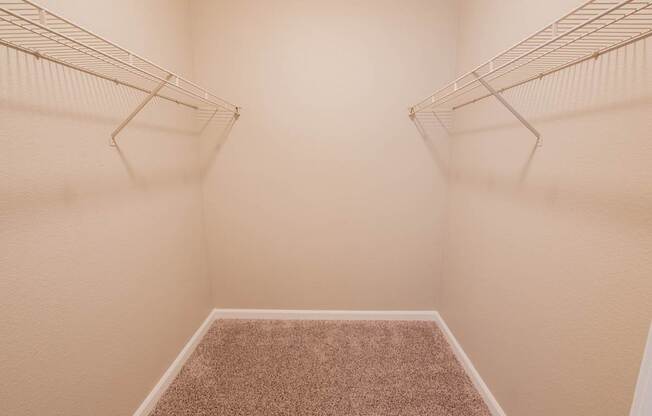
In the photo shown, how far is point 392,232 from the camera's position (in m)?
2.04

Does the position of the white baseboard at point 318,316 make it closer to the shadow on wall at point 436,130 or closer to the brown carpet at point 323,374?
the brown carpet at point 323,374

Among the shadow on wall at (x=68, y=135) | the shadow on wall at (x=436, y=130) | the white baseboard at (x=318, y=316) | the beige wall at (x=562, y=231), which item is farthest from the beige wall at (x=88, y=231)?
the beige wall at (x=562, y=231)

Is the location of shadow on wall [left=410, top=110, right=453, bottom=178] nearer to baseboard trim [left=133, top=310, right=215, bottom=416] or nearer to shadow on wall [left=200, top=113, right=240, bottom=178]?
shadow on wall [left=200, top=113, right=240, bottom=178]

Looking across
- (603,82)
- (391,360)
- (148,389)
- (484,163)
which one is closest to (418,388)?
(391,360)

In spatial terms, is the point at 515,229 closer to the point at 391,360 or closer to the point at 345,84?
the point at 391,360

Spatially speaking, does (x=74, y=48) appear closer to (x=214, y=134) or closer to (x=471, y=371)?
(x=214, y=134)

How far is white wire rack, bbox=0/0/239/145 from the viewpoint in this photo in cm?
64

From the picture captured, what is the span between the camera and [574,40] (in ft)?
2.20

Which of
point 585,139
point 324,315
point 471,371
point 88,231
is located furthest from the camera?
point 324,315

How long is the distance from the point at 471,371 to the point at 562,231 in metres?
1.07

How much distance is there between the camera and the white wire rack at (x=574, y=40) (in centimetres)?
63

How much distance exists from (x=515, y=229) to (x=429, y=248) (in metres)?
0.87

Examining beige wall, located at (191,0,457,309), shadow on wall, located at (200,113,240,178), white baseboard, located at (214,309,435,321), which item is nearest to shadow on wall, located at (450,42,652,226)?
beige wall, located at (191,0,457,309)

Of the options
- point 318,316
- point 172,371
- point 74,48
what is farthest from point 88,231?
point 318,316
